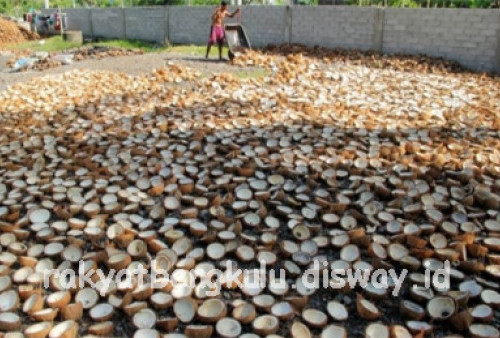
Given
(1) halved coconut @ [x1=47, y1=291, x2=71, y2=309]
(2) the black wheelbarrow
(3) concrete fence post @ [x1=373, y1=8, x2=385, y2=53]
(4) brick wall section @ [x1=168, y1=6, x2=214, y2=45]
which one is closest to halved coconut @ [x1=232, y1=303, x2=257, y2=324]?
(1) halved coconut @ [x1=47, y1=291, x2=71, y2=309]

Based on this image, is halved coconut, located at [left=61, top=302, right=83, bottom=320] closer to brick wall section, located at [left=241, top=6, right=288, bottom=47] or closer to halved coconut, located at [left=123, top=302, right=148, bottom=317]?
halved coconut, located at [left=123, top=302, right=148, bottom=317]

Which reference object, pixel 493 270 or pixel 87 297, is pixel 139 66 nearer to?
pixel 87 297

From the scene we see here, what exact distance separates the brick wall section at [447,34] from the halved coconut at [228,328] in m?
7.44

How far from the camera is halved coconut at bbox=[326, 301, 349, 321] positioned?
68.7 inches

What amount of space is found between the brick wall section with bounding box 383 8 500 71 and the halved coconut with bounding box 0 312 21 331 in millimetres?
7945

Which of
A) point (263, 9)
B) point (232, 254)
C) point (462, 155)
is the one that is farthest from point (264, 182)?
point (263, 9)

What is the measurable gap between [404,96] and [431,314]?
3.81 metres

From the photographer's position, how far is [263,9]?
10.5 m

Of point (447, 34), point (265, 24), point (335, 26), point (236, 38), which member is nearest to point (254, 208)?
point (236, 38)

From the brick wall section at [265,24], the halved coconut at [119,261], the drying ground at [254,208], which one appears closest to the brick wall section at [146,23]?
the brick wall section at [265,24]

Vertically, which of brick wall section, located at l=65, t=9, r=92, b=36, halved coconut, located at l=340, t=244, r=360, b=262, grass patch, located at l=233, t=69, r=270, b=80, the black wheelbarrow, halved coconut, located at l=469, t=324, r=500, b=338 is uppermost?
brick wall section, located at l=65, t=9, r=92, b=36

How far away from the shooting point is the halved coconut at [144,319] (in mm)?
1711

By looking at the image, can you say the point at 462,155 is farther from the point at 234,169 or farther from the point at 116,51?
the point at 116,51

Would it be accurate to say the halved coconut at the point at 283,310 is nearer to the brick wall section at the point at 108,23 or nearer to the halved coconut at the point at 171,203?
the halved coconut at the point at 171,203
